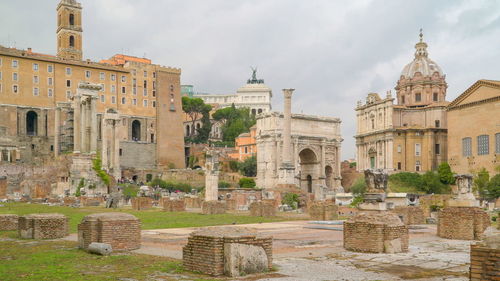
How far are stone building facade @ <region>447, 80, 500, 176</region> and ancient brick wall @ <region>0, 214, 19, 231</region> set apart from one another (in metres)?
50.2

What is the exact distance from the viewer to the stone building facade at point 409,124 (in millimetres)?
67500

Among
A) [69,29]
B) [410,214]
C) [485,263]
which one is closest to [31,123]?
[69,29]

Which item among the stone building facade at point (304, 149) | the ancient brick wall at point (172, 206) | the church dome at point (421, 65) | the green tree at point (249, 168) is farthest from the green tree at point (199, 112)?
the ancient brick wall at point (172, 206)

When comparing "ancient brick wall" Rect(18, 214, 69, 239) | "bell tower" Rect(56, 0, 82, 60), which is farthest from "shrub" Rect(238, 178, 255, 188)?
"ancient brick wall" Rect(18, 214, 69, 239)

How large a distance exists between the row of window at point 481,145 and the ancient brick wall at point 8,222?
1987 inches

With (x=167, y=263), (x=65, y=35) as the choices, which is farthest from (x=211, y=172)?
(x=65, y=35)

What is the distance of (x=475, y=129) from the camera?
190ft

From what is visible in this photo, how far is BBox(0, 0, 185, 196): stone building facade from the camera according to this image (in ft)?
217

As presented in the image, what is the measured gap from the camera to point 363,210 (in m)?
13.1

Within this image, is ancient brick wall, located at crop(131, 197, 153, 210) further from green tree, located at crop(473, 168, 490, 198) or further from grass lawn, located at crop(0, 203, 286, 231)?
green tree, located at crop(473, 168, 490, 198)

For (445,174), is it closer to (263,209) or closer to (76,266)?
(263,209)

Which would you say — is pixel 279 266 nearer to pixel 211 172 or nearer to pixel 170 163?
pixel 211 172

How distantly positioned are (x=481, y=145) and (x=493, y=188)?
1112cm

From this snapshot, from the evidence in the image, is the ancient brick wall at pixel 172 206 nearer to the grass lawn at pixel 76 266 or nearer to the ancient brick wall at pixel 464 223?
the grass lawn at pixel 76 266
